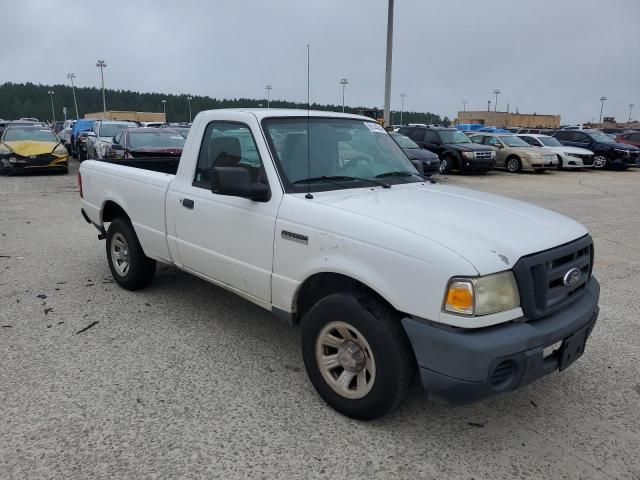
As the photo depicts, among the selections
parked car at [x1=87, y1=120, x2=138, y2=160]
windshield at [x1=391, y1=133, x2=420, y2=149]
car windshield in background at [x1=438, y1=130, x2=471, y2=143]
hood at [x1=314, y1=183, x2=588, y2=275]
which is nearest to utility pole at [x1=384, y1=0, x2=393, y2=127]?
car windshield in background at [x1=438, y1=130, x2=471, y2=143]

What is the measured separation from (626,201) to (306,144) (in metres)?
12.2

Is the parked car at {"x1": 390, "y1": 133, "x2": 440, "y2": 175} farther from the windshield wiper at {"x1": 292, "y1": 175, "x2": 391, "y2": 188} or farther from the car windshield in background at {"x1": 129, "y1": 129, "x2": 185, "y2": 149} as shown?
the windshield wiper at {"x1": 292, "y1": 175, "x2": 391, "y2": 188}

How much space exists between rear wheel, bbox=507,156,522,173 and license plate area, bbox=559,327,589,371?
19113 millimetres

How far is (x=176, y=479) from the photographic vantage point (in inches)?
102

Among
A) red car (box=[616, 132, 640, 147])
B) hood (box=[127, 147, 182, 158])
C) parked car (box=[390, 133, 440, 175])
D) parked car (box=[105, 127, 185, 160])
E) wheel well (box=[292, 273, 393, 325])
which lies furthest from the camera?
red car (box=[616, 132, 640, 147])

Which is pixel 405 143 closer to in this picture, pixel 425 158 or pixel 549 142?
pixel 425 158

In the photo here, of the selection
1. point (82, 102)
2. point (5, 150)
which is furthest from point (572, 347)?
point (82, 102)

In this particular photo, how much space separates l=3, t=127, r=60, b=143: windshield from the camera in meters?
16.1

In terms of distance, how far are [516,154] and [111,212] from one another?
60.6 ft

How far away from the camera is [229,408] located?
322cm

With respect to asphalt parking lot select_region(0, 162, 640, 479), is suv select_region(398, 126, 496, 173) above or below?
above

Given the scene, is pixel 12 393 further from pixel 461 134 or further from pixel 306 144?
pixel 461 134

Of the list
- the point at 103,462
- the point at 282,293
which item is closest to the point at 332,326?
the point at 282,293

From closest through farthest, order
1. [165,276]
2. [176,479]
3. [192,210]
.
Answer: [176,479], [192,210], [165,276]
